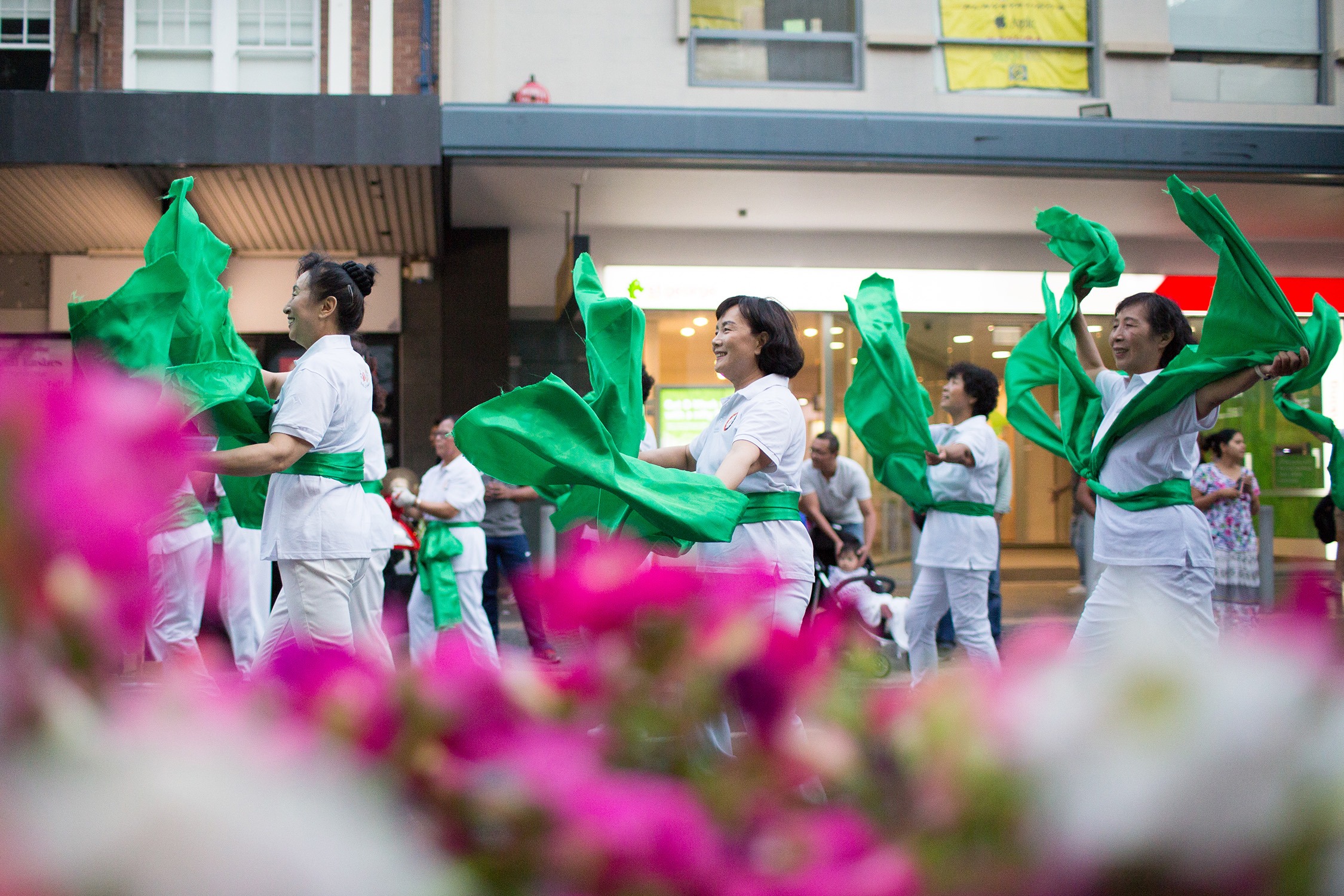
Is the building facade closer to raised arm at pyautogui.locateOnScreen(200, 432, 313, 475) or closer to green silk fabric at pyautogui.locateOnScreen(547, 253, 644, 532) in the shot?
raised arm at pyautogui.locateOnScreen(200, 432, 313, 475)

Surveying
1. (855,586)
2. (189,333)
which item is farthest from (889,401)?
(189,333)

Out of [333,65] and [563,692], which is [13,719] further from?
[333,65]

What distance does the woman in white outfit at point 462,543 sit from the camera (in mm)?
6637

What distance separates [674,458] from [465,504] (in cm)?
315

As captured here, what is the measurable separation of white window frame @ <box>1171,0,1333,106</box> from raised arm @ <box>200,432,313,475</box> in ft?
33.1

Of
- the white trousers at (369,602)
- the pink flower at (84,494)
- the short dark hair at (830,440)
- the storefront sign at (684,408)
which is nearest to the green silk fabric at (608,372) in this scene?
the white trousers at (369,602)

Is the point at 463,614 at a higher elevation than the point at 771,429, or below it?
below

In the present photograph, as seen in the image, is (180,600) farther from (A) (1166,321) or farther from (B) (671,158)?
(B) (671,158)

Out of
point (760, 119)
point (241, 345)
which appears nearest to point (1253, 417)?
point (760, 119)

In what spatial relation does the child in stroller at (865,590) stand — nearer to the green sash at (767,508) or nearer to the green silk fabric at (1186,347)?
the green silk fabric at (1186,347)

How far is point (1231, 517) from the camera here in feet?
24.9

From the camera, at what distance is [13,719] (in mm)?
398

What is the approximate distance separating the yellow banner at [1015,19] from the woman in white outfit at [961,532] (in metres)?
5.77

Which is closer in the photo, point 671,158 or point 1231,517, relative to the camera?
point 1231,517
